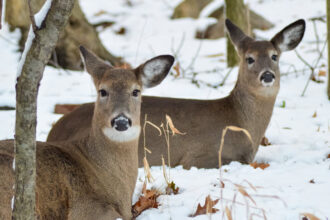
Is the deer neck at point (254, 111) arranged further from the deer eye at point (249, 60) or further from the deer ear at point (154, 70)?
the deer ear at point (154, 70)

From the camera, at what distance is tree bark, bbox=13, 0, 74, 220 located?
9.60 ft

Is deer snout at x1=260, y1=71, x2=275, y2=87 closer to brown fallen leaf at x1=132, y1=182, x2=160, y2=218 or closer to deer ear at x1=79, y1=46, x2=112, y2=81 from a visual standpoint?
deer ear at x1=79, y1=46, x2=112, y2=81

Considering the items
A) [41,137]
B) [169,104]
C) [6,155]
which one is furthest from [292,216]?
[41,137]

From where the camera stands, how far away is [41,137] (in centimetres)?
611

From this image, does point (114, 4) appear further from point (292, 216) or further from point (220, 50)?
point (292, 216)

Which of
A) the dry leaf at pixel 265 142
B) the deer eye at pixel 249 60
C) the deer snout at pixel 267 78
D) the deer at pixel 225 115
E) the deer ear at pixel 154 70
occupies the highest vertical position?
the deer eye at pixel 249 60

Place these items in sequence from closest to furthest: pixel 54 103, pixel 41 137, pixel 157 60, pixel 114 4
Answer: pixel 157 60 < pixel 41 137 < pixel 54 103 < pixel 114 4

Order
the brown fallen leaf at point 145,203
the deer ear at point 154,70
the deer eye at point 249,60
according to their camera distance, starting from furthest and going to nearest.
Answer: the deer eye at point 249,60 < the deer ear at point 154,70 < the brown fallen leaf at point 145,203

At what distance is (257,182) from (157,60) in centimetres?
122

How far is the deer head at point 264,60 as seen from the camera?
5.81m

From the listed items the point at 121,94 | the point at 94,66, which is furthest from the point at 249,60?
the point at 121,94

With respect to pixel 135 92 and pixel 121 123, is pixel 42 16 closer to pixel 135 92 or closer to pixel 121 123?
pixel 121 123

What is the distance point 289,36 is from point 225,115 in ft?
3.63

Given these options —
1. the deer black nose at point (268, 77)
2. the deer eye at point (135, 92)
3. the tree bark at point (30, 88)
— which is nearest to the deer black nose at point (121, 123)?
the deer eye at point (135, 92)
